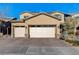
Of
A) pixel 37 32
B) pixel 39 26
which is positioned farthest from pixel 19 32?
pixel 39 26

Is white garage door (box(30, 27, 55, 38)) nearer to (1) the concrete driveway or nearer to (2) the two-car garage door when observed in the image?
(2) the two-car garage door

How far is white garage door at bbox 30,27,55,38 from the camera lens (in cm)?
1652

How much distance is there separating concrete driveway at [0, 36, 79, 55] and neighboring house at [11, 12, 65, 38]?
1.72 ft

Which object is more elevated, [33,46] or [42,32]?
[42,32]

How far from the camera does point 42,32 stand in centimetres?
1683

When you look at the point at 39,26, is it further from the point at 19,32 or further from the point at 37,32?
the point at 19,32

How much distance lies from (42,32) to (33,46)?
211 cm

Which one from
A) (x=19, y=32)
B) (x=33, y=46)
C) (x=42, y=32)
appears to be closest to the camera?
(x=33, y=46)

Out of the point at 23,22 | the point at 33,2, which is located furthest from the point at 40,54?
the point at 23,22

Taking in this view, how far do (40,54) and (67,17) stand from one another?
3886 millimetres

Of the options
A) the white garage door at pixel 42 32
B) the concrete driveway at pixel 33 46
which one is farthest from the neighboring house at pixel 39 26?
the concrete driveway at pixel 33 46

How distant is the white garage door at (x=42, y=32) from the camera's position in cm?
1652

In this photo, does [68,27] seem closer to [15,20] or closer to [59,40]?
[59,40]

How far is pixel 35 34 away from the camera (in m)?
16.7
